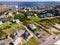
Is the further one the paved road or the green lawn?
the paved road

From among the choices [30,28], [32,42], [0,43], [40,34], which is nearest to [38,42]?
[32,42]

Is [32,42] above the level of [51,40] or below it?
above

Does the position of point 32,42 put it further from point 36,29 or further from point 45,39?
point 36,29

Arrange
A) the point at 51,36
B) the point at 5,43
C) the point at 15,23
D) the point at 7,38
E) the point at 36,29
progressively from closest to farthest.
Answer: the point at 5,43 → the point at 7,38 → the point at 51,36 → the point at 36,29 → the point at 15,23

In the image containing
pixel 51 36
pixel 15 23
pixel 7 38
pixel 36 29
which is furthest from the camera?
pixel 15 23

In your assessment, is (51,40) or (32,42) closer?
(32,42)

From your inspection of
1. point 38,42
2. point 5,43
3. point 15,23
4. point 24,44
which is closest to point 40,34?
point 38,42

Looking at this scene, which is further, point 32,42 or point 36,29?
point 36,29

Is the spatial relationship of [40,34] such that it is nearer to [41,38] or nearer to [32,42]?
[41,38]

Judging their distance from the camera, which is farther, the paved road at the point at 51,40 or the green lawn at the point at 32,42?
the paved road at the point at 51,40
